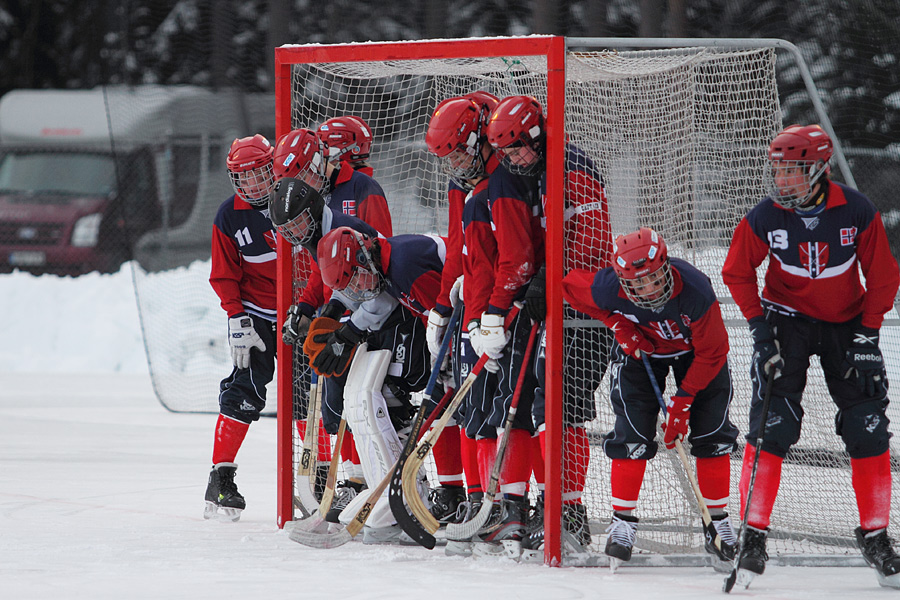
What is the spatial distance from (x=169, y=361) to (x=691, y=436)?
5235 millimetres

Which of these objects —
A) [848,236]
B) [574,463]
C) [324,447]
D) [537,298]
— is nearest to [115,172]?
[324,447]

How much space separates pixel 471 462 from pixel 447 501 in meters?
0.23

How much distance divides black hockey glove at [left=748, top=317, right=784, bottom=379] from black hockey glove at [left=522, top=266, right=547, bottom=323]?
609 mm

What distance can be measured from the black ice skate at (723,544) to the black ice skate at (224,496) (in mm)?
1778

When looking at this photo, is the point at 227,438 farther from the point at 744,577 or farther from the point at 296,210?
the point at 744,577

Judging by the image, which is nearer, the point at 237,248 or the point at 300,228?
the point at 300,228

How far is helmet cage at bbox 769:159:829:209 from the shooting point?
10.1ft

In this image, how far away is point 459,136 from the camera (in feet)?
11.4

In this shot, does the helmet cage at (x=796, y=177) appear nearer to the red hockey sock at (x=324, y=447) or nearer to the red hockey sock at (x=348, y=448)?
the red hockey sock at (x=348, y=448)

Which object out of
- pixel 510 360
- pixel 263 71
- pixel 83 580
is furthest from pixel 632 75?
pixel 263 71

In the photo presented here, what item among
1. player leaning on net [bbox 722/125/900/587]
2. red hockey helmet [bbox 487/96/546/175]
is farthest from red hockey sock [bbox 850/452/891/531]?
red hockey helmet [bbox 487/96/546/175]

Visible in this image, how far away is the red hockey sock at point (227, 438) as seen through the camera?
4.24m

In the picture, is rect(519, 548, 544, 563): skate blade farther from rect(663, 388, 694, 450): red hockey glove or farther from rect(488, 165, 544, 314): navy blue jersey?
rect(488, 165, 544, 314): navy blue jersey

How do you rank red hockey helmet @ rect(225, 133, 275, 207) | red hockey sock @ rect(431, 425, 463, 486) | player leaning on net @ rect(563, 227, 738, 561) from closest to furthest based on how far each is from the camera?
1. player leaning on net @ rect(563, 227, 738, 561)
2. red hockey sock @ rect(431, 425, 463, 486)
3. red hockey helmet @ rect(225, 133, 275, 207)
